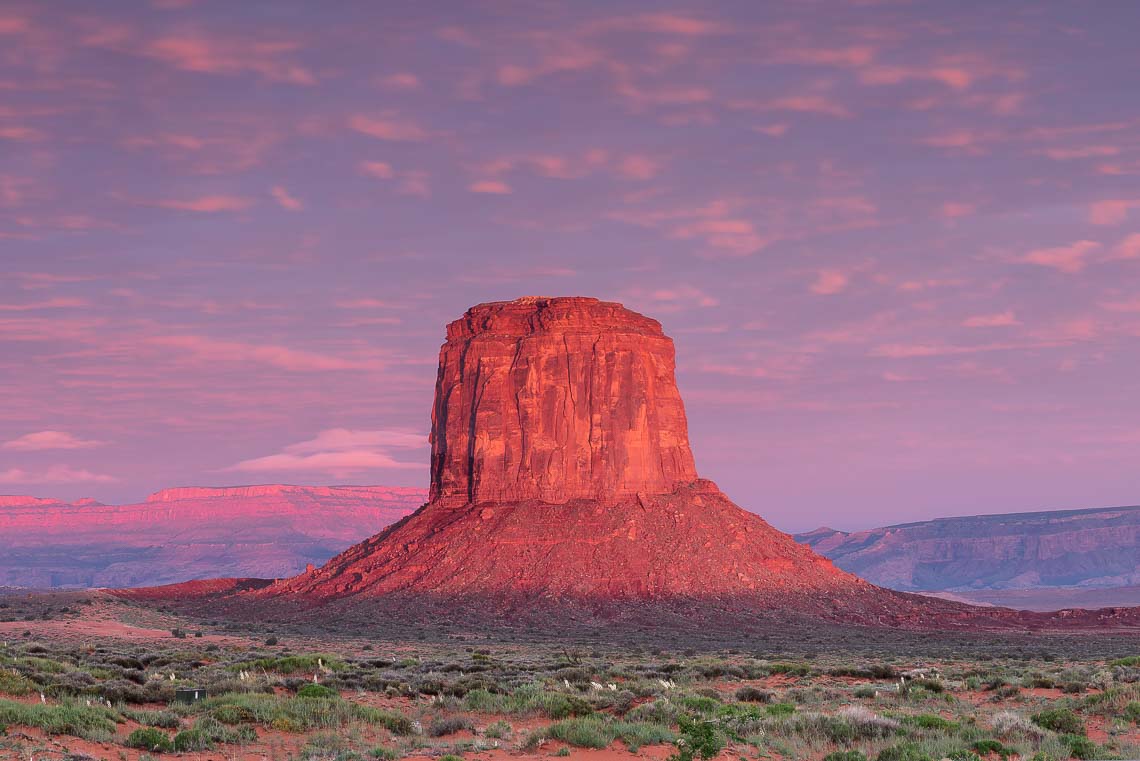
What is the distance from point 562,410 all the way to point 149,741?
70.9 m

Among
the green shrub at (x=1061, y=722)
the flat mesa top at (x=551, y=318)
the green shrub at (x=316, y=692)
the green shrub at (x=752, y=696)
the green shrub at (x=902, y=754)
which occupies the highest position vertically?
the flat mesa top at (x=551, y=318)

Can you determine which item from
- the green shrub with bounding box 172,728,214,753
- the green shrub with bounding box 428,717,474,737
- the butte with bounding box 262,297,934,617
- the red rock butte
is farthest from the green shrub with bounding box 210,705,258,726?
the red rock butte

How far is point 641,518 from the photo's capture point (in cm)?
8306

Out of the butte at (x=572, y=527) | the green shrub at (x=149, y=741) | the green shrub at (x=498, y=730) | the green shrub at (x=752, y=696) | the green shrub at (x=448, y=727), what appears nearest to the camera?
the green shrub at (x=149, y=741)

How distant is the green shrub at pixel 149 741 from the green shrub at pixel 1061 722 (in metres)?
15.2

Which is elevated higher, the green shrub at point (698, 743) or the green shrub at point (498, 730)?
the green shrub at point (698, 743)

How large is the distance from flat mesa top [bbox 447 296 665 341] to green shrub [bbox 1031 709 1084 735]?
228ft

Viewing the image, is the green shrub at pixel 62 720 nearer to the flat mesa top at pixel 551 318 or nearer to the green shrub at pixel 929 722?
the green shrub at pixel 929 722

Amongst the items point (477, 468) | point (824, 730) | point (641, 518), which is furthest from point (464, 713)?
point (477, 468)

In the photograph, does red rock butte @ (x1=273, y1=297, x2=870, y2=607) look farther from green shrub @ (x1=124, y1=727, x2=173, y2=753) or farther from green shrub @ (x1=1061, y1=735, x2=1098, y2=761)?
green shrub @ (x1=124, y1=727, x2=173, y2=753)

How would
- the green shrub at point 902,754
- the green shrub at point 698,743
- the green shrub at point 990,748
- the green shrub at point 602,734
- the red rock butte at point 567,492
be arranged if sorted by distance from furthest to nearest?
the red rock butte at point 567,492, the green shrub at point 602,734, the green shrub at point 990,748, the green shrub at point 902,754, the green shrub at point 698,743

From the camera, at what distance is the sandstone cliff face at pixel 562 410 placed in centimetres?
8694

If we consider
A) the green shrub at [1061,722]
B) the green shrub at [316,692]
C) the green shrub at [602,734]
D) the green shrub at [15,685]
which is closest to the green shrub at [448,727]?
the green shrub at [602,734]

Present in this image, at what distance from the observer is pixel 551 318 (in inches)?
3536
